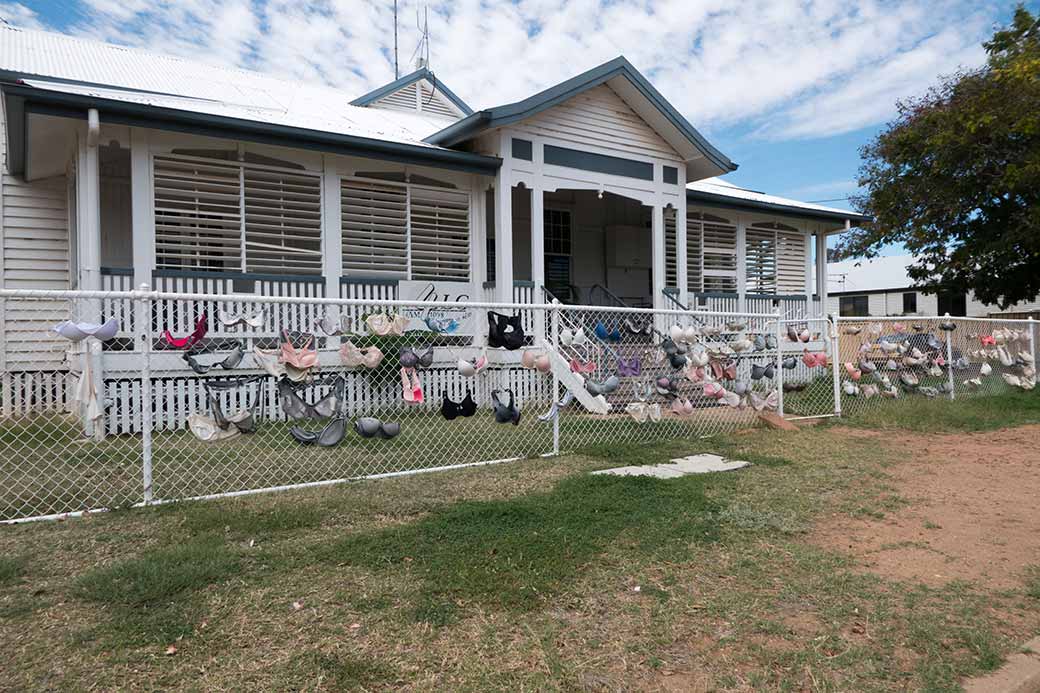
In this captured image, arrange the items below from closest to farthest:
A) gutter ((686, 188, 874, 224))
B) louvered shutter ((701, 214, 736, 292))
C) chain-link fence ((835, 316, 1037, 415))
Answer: chain-link fence ((835, 316, 1037, 415)) < gutter ((686, 188, 874, 224)) < louvered shutter ((701, 214, 736, 292))

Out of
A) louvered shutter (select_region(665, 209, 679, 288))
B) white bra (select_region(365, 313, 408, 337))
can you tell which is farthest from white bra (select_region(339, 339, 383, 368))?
louvered shutter (select_region(665, 209, 679, 288))

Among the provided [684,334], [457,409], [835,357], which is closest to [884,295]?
[835,357]

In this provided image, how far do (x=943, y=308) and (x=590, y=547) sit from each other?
3527 cm

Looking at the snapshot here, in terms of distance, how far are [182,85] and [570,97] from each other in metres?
6.70

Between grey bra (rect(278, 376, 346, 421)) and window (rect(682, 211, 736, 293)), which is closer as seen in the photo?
grey bra (rect(278, 376, 346, 421))

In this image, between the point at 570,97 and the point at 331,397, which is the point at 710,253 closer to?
the point at 570,97

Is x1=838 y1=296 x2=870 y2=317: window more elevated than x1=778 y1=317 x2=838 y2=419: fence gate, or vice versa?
x1=838 y1=296 x2=870 y2=317: window

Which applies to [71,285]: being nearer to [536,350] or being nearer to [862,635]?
[536,350]

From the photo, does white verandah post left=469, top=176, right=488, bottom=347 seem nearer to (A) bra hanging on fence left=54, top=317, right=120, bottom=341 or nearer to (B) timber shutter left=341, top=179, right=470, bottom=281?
(B) timber shutter left=341, top=179, right=470, bottom=281

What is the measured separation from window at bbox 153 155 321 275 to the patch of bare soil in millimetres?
7956

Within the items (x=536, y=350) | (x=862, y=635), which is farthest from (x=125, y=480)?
(x=862, y=635)

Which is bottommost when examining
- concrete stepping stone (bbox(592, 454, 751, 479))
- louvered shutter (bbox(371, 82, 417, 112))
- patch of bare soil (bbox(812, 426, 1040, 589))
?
patch of bare soil (bbox(812, 426, 1040, 589))

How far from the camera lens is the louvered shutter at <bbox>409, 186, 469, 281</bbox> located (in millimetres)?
11164

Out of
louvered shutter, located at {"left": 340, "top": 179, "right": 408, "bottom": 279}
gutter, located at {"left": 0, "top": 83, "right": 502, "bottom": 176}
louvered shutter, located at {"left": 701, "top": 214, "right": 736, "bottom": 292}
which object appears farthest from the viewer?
louvered shutter, located at {"left": 701, "top": 214, "right": 736, "bottom": 292}
